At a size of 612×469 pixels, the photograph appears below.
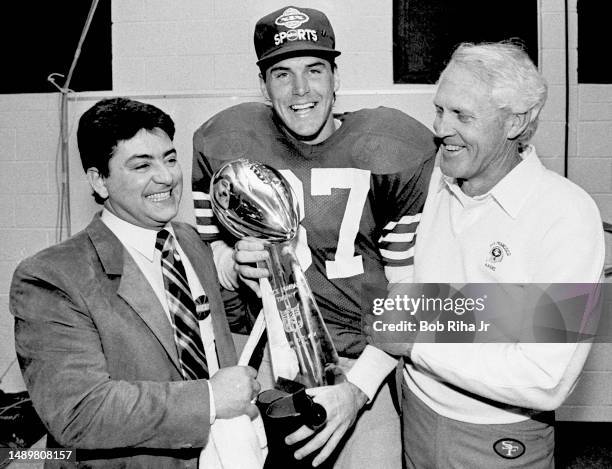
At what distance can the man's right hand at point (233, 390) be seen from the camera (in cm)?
110

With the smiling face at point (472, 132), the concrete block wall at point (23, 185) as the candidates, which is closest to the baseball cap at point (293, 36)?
the smiling face at point (472, 132)

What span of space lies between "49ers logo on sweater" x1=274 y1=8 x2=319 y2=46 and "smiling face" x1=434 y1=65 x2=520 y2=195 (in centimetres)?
32

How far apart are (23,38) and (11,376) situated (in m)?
1.42

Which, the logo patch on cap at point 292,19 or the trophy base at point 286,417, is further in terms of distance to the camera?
the logo patch on cap at point 292,19

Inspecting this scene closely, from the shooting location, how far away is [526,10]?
2.41m

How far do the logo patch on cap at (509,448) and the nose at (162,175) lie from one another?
2.88ft

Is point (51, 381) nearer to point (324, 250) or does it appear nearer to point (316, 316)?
point (316, 316)

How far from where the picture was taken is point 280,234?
3.80 feet

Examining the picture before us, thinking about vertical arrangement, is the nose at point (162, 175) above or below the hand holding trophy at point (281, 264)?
above

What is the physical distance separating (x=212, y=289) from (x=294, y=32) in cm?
61

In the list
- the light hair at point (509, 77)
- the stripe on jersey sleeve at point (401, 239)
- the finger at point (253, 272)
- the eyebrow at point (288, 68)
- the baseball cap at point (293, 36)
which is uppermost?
the baseball cap at point (293, 36)

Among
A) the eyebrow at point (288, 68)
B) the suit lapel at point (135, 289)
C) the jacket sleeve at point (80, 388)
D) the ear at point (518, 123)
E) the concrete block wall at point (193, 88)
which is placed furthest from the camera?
the concrete block wall at point (193, 88)

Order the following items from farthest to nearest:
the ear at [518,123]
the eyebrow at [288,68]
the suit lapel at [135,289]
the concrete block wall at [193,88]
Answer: the concrete block wall at [193,88], the eyebrow at [288,68], the ear at [518,123], the suit lapel at [135,289]

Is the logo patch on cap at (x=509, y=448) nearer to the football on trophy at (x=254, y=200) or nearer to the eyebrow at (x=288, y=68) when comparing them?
the football on trophy at (x=254, y=200)
